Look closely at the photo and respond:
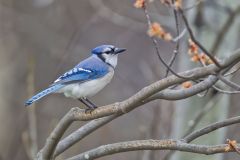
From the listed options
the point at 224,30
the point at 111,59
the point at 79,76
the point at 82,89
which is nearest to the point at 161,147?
the point at 82,89

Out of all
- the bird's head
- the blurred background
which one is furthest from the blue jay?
the blurred background

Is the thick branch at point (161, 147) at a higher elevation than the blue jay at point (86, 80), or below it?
below

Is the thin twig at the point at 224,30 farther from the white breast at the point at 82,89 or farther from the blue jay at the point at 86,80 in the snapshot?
the white breast at the point at 82,89

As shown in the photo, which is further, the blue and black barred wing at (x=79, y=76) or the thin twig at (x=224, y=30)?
the thin twig at (x=224, y=30)

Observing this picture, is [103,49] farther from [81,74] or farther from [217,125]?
[217,125]

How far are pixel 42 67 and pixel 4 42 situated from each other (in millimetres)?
657

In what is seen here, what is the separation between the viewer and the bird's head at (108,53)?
4.60 m

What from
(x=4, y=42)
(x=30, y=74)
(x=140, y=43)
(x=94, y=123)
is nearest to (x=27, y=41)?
(x=4, y=42)

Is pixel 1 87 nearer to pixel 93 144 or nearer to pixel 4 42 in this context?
pixel 4 42

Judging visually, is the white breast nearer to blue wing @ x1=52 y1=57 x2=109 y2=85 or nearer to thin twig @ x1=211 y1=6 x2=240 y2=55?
blue wing @ x1=52 y1=57 x2=109 y2=85

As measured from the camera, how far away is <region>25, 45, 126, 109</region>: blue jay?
422cm

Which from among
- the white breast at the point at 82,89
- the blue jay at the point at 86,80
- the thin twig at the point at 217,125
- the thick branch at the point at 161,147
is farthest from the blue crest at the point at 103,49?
the thin twig at the point at 217,125

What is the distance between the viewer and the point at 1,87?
955 centimetres

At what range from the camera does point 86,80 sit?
14.1 ft
